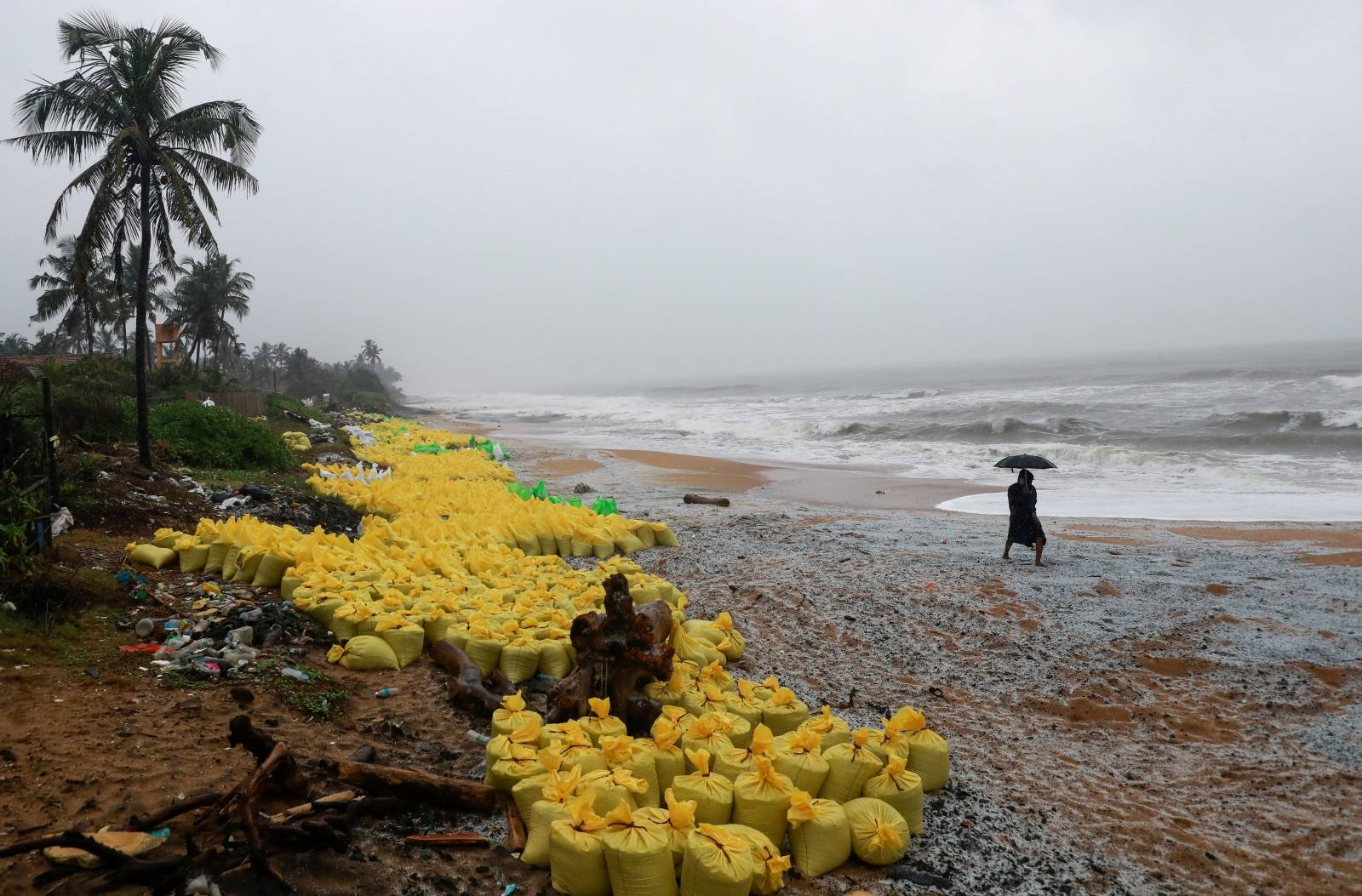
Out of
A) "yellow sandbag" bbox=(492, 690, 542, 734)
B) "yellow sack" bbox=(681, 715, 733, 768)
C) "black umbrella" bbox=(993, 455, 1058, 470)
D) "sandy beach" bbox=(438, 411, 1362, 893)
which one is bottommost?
"sandy beach" bbox=(438, 411, 1362, 893)

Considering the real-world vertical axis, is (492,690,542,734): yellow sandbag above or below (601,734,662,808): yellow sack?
above

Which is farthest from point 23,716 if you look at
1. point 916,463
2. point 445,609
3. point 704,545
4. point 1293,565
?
point 916,463

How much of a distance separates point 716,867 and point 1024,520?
6.23 meters

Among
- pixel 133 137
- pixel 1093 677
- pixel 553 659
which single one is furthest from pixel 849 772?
pixel 133 137

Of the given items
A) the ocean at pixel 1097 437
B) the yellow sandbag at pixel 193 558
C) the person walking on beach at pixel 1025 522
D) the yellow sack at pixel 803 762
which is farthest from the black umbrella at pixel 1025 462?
the yellow sandbag at pixel 193 558

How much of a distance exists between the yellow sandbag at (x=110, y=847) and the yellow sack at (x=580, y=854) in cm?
123

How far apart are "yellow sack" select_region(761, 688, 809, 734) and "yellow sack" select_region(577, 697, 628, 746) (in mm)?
773

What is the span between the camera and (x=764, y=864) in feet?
8.37

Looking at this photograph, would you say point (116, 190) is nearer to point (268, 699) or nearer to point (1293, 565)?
point (268, 699)

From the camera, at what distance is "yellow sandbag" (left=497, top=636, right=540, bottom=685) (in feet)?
13.6

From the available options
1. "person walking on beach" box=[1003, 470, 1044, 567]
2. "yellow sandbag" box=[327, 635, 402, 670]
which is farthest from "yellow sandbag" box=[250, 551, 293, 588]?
"person walking on beach" box=[1003, 470, 1044, 567]

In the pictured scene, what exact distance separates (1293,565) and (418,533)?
8.24 metres

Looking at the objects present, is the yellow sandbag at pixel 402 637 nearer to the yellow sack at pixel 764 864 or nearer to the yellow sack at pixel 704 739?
the yellow sack at pixel 704 739

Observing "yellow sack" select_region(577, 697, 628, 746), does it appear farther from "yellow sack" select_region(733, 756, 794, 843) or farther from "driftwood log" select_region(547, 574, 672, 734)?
"yellow sack" select_region(733, 756, 794, 843)
